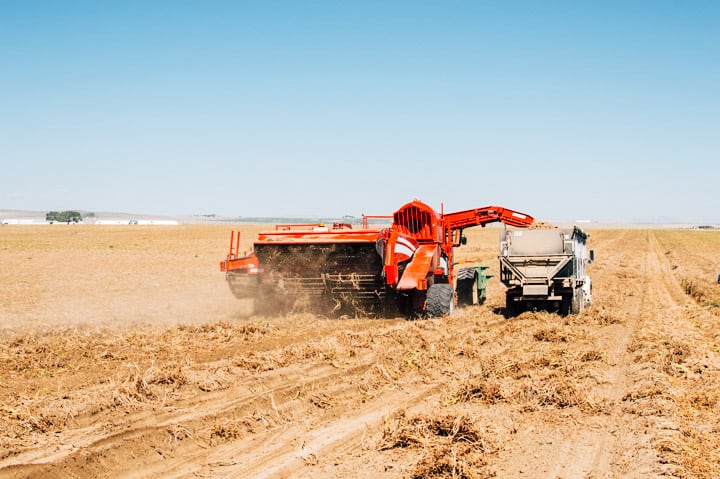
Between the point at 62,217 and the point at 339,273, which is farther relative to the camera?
the point at 62,217

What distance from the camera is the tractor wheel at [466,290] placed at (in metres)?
17.3

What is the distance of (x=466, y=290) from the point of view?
688 inches

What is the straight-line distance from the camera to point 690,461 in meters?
5.76

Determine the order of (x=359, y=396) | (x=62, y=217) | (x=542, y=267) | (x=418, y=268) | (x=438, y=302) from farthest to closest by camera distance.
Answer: (x=62, y=217) < (x=542, y=267) < (x=418, y=268) < (x=438, y=302) < (x=359, y=396)

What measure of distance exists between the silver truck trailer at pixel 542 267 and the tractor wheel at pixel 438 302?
6.11 ft

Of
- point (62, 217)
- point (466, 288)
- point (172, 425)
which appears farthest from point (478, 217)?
point (62, 217)

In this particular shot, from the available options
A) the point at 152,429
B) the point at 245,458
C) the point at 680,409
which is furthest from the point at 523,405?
the point at 152,429

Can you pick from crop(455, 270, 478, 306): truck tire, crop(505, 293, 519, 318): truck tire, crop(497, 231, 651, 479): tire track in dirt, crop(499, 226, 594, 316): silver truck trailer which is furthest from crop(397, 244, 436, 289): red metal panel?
crop(497, 231, 651, 479): tire track in dirt

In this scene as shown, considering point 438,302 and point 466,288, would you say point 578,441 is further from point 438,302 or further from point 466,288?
point 466,288

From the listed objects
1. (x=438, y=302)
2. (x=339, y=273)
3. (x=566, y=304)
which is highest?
(x=339, y=273)

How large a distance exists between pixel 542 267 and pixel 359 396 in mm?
7927

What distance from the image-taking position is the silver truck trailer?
1439 cm

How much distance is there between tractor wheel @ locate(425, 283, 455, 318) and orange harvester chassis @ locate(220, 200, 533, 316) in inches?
0.8

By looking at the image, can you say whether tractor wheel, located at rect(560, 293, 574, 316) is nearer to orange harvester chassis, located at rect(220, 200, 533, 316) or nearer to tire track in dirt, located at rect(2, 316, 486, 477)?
orange harvester chassis, located at rect(220, 200, 533, 316)
